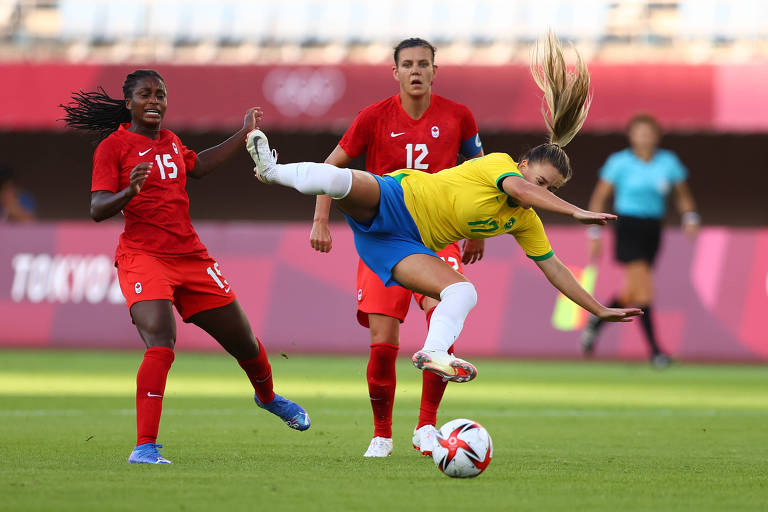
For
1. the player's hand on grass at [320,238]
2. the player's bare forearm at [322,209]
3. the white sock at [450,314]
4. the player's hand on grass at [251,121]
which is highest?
the player's hand on grass at [251,121]

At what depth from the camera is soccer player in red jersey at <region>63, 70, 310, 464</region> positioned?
265 inches

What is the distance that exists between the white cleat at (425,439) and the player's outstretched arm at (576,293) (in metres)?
1.08

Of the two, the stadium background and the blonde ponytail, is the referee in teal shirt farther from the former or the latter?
the blonde ponytail

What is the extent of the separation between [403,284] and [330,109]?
588 inches

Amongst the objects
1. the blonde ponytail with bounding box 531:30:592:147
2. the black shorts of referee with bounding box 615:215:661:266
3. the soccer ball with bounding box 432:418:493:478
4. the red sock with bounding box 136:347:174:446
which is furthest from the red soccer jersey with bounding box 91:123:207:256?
the black shorts of referee with bounding box 615:215:661:266

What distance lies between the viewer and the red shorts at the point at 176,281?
22.5 feet

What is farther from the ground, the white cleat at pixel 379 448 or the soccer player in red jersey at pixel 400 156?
the soccer player in red jersey at pixel 400 156

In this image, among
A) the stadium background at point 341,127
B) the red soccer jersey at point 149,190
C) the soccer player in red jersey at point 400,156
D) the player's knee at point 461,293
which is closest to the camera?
the player's knee at point 461,293

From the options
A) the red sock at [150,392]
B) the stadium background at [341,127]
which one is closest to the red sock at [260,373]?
the red sock at [150,392]

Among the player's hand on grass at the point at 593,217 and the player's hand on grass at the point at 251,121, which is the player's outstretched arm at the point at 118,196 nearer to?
the player's hand on grass at the point at 251,121

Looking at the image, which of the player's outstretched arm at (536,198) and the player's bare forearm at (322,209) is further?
the player's bare forearm at (322,209)

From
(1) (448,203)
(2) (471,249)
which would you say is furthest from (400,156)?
(1) (448,203)

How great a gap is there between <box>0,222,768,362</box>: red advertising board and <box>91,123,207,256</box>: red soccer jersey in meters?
9.09

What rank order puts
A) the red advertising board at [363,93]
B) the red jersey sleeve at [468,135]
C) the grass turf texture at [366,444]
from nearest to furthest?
the grass turf texture at [366,444] → the red jersey sleeve at [468,135] → the red advertising board at [363,93]
